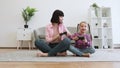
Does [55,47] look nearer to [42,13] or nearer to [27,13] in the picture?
[27,13]

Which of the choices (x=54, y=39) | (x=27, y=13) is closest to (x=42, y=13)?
(x=27, y=13)

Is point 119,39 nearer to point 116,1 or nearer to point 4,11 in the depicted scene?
point 116,1

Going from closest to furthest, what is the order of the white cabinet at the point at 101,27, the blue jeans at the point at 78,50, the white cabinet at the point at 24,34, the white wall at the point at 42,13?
the blue jeans at the point at 78,50 < the white cabinet at the point at 24,34 < the white cabinet at the point at 101,27 < the white wall at the point at 42,13

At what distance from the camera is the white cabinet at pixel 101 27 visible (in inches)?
236

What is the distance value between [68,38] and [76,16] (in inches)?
122

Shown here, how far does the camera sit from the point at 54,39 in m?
3.43

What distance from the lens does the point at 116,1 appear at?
641 cm

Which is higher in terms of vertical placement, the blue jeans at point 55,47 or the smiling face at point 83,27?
the smiling face at point 83,27

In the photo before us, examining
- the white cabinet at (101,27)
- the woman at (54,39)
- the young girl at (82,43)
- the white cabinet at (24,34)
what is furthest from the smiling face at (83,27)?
the white cabinet at (24,34)

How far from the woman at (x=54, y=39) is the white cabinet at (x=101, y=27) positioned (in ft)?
8.63

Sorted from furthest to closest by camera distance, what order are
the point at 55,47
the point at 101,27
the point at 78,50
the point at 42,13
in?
1. the point at 42,13
2. the point at 101,27
3. the point at 78,50
4. the point at 55,47

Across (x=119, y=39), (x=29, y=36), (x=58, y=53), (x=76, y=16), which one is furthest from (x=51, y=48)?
(x=119, y=39)

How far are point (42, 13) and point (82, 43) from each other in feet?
10.2

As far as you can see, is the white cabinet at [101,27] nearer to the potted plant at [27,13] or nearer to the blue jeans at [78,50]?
the potted plant at [27,13]
